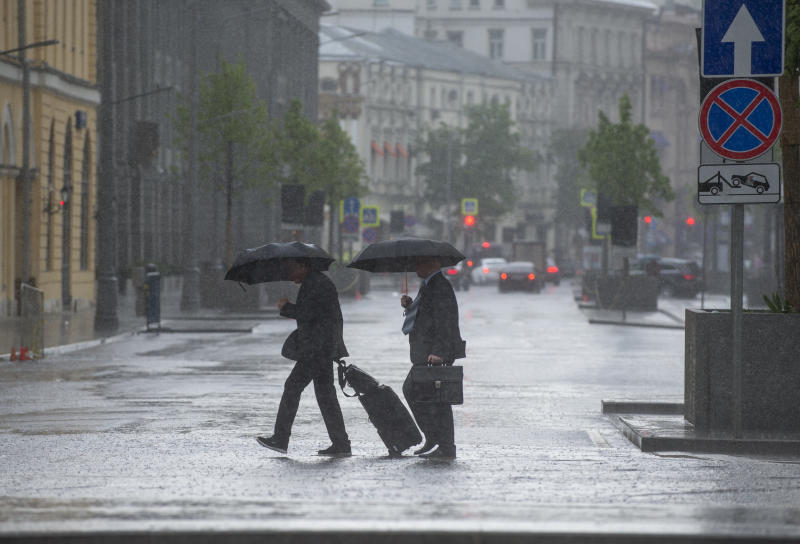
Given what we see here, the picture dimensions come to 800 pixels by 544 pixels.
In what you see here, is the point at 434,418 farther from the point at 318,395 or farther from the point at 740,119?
the point at 740,119

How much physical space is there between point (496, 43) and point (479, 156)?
35839mm

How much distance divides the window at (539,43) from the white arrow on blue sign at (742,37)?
12759cm

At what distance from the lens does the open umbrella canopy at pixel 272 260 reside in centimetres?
1380

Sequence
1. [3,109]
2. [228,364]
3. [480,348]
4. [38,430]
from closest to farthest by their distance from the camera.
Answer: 1. [38,430]
2. [228,364]
3. [480,348]
4. [3,109]

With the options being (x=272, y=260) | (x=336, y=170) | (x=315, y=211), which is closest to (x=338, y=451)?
(x=272, y=260)

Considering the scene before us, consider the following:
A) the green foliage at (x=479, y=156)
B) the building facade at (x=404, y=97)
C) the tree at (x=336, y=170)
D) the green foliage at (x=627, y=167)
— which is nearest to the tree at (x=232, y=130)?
the tree at (x=336, y=170)

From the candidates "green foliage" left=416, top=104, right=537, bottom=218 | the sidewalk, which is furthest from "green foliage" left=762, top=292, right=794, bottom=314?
"green foliage" left=416, top=104, right=537, bottom=218

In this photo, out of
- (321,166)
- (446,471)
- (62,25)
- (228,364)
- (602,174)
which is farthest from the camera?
(321,166)

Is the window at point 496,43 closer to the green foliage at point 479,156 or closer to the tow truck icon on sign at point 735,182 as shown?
the green foliage at point 479,156

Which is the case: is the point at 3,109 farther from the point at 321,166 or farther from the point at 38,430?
the point at 38,430

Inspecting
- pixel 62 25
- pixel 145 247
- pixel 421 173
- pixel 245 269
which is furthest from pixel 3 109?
pixel 421 173

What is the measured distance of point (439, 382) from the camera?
13406 mm

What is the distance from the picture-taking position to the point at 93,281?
5188 centimetres

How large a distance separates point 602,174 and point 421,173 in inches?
2176
